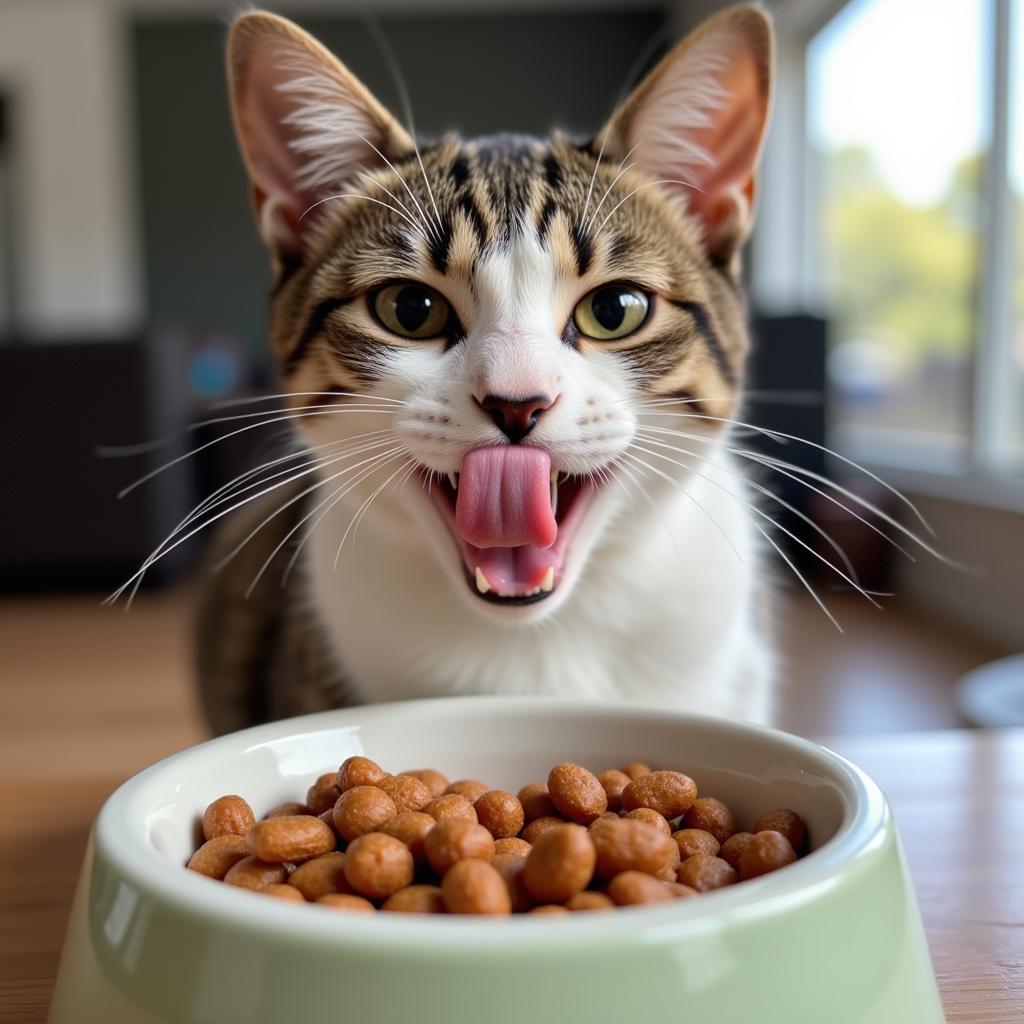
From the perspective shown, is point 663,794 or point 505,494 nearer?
point 663,794

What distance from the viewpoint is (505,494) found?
0.69 meters

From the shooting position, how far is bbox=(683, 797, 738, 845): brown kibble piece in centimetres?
53

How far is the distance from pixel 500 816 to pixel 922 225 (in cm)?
320

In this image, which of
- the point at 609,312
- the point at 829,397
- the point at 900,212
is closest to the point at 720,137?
the point at 609,312

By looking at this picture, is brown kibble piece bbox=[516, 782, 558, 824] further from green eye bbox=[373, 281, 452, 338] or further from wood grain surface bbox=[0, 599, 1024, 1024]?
green eye bbox=[373, 281, 452, 338]

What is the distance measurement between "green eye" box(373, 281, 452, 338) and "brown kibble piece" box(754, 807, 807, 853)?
1.43 ft

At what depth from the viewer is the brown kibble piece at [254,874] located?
1.54 ft

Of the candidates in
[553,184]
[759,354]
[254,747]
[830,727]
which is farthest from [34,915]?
[759,354]

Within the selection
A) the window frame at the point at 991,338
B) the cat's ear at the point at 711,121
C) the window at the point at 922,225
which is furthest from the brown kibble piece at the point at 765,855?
the window at the point at 922,225

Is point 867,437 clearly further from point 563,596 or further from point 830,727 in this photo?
point 563,596

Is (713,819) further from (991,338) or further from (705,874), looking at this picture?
(991,338)

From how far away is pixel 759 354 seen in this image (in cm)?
295

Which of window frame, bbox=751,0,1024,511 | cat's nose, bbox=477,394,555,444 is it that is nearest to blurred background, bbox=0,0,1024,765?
window frame, bbox=751,0,1024,511

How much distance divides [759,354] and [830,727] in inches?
48.5
